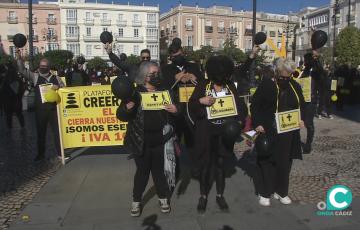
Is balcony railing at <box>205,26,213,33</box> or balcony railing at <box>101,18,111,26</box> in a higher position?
balcony railing at <box>101,18,111,26</box>

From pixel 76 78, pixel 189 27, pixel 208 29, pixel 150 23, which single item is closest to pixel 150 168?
pixel 76 78

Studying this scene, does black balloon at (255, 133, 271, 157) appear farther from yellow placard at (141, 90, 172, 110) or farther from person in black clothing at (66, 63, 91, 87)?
person in black clothing at (66, 63, 91, 87)

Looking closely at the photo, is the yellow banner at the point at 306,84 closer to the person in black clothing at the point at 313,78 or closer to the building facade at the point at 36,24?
the person in black clothing at the point at 313,78

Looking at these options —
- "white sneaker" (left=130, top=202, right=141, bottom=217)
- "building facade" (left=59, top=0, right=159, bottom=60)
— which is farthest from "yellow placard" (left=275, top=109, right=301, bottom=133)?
"building facade" (left=59, top=0, right=159, bottom=60)

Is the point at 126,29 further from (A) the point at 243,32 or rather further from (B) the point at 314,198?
(B) the point at 314,198

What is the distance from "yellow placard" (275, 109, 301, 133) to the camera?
4.54 metres

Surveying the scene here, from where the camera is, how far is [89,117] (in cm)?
690

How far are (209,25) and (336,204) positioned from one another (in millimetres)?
87591

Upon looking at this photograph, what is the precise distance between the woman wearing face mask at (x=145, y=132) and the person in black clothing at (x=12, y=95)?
293 inches

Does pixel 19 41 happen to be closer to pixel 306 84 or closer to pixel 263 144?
pixel 263 144

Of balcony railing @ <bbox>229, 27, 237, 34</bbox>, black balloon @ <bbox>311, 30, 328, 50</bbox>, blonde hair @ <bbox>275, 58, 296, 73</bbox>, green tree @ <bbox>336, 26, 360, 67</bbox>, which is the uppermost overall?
balcony railing @ <bbox>229, 27, 237, 34</bbox>

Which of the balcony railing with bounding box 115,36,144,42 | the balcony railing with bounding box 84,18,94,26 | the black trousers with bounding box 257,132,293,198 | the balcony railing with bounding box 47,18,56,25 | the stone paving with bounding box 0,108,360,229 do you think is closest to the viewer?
the black trousers with bounding box 257,132,293,198

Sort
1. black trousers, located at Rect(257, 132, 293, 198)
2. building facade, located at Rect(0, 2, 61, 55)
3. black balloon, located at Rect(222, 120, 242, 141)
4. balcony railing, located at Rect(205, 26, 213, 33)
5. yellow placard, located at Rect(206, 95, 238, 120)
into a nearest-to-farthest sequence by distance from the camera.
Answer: black balloon, located at Rect(222, 120, 242, 141)
yellow placard, located at Rect(206, 95, 238, 120)
black trousers, located at Rect(257, 132, 293, 198)
building facade, located at Rect(0, 2, 61, 55)
balcony railing, located at Rect(205, 26, 213, 33)

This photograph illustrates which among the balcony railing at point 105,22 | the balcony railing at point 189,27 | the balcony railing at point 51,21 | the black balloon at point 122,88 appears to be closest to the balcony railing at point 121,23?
the balcony railing at point 105,22
